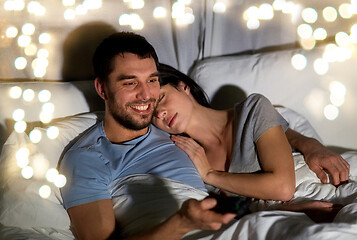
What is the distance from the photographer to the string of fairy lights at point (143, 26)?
1436mm

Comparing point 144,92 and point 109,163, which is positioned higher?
point 144,92

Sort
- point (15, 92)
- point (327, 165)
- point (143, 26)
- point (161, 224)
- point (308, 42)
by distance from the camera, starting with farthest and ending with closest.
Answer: point (308, 42)
point (143, 26)
point (15, 92)
point (327, 165)
point (161, 224)

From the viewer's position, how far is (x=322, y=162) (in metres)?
1.29

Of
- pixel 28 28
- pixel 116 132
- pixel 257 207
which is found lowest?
pixel 257 207

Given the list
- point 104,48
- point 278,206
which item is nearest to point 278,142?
point 278,206

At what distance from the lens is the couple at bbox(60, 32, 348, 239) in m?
1.15

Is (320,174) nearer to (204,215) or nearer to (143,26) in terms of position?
(204,215)

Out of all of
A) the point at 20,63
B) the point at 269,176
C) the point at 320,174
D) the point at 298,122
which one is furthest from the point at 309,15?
the point at 20,63

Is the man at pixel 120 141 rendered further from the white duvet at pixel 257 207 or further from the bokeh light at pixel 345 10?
the bokeh light at pixel 345 10

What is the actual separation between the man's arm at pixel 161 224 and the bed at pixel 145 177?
0.22ft

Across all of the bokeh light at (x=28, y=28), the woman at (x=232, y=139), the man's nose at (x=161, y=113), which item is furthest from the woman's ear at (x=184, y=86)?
the bokeh light at (x=28, y=28)

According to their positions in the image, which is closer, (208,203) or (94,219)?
(208,203)

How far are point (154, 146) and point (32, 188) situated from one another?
0.40 metres

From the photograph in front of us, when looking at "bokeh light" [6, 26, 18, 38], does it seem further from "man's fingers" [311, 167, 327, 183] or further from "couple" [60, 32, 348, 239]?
"man's fingers" [311, 167, 327, 183]
